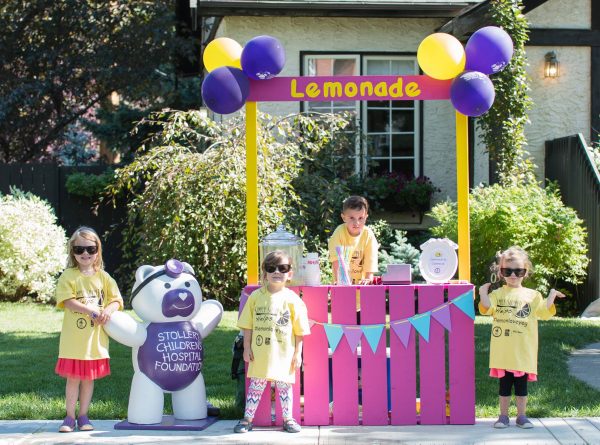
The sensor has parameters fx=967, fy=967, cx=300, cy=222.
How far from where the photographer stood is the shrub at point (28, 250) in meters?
12.9

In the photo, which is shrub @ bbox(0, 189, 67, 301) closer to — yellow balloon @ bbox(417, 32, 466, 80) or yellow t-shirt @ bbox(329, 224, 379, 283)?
yellow t-shirt @ bbox(329, 224, 379, 283)

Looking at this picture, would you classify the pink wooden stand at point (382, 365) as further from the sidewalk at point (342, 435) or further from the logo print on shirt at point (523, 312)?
the logo print on shirt at point (523, 312)

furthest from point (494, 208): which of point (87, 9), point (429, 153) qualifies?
point (87, 9)

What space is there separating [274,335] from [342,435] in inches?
30.2

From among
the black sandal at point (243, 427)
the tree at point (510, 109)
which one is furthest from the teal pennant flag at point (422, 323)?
the tree at point (510, 109)

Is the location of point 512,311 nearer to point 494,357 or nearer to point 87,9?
point 494,357

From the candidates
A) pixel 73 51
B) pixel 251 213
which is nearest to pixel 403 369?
pixel 251 213

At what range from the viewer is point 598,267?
1173 cm

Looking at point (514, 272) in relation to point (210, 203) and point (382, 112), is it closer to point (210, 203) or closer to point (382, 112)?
point (210, 203)

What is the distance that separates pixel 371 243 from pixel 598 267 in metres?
5.46

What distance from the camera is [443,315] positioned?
20.9ft

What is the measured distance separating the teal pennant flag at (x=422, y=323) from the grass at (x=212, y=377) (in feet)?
2.67

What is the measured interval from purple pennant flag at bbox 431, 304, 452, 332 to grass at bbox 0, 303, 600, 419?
79 centimetres

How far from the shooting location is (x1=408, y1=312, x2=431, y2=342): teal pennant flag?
20.9 ft
